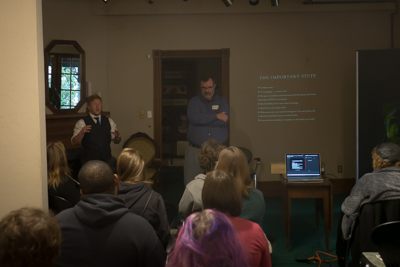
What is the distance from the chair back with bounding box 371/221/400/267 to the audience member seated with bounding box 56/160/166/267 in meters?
1.14

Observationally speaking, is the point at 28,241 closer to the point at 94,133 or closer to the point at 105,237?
the point at 105,237

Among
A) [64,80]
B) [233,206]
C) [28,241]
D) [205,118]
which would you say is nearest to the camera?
[28,241]

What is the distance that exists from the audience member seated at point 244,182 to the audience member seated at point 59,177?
1.22 metres

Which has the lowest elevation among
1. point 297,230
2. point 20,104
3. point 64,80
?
point 297,230

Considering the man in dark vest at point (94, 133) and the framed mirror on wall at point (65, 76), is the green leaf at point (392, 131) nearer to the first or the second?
the man in dark vest at point (94, 133)

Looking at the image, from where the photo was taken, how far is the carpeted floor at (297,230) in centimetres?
399

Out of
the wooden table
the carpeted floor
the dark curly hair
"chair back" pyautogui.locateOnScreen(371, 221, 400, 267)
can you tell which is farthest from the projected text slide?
"chair back" pyautogui.locateOnScreen(371, 221, 400, 267)

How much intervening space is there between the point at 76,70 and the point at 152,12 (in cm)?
146

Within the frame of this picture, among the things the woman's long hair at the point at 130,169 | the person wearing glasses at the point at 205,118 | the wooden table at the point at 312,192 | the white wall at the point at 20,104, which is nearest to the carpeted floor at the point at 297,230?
the wooden table at the point at 312,192

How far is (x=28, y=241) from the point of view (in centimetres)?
116

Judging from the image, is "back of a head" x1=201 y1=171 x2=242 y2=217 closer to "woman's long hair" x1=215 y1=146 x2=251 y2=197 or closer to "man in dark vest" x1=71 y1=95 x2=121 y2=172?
"woman's long hair" x1=215 y1=146 x2=251 y2=197

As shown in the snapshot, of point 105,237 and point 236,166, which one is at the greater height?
point 236,166

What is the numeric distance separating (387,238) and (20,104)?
7.48 feet

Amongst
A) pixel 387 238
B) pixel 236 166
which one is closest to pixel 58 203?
pixel 236 166
